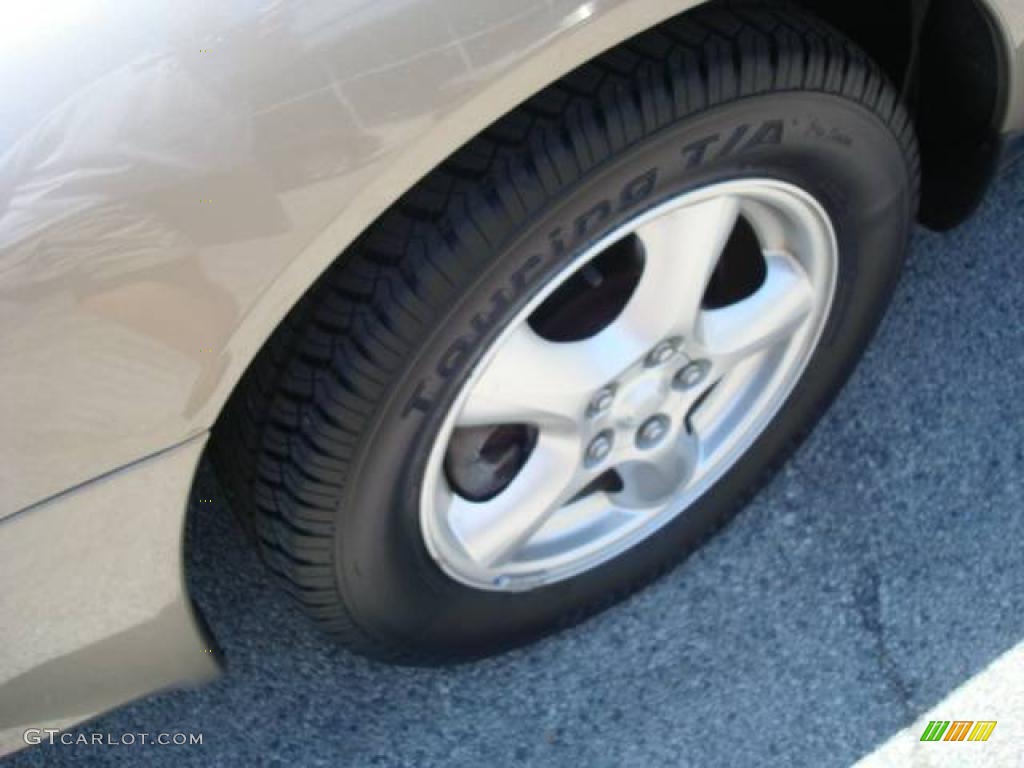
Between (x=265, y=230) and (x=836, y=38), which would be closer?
(x=265, y=230)

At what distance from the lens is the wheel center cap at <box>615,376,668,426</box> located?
1.76 m

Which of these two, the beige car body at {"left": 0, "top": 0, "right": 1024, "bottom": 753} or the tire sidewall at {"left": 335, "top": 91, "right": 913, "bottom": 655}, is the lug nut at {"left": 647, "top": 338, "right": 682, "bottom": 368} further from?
the beige car body at {"left": 0, "top": 0, "right": 1024, "bottom": 753}

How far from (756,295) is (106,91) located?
95 centimetres

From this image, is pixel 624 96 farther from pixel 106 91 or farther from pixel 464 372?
pixel 106 91

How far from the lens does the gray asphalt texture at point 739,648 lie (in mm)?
1963

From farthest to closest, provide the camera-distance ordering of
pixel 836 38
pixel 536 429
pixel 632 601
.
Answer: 1. pixel 632 601
2. pixel 536 429
3. pixel 836 38

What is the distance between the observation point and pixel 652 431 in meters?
1.84

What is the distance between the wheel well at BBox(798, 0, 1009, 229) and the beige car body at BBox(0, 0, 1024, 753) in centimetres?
65

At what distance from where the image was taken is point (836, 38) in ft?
5.21

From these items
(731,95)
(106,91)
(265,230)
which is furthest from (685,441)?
(106,91)

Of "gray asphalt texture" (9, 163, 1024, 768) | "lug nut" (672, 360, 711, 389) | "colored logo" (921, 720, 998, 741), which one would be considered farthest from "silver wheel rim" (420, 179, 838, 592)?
"colored logo" (921, 720, 998, 741)

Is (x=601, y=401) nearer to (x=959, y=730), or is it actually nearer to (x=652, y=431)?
(x=652, y=431)

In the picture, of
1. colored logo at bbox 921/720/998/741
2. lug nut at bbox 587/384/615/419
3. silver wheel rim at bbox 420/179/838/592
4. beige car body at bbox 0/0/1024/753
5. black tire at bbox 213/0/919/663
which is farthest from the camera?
colored logo at bbox 921/720/998/741

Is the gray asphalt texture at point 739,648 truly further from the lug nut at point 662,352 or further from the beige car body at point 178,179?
the beige car body at point 178,179
